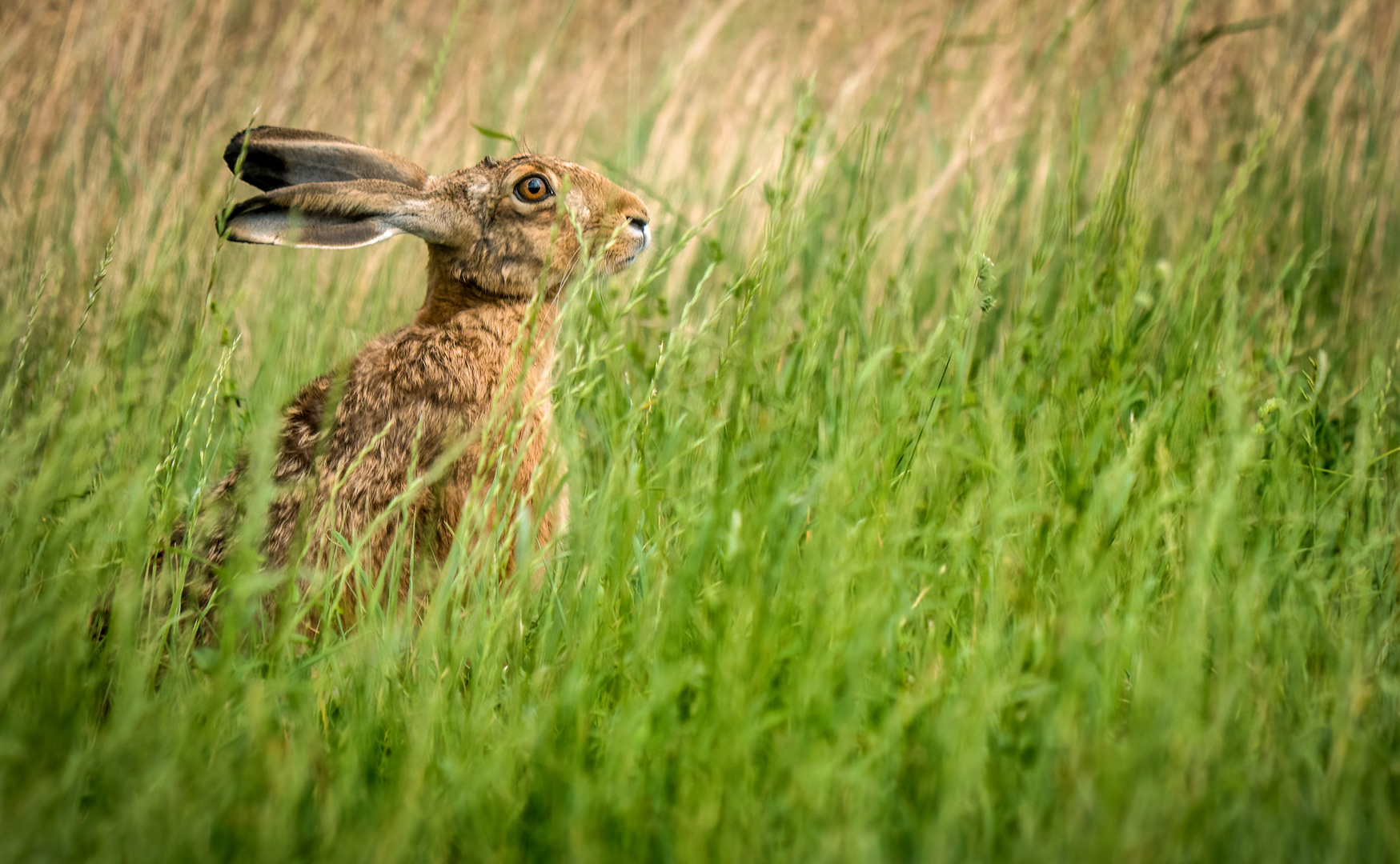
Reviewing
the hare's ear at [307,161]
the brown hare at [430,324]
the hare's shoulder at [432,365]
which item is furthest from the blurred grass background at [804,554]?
the hare's ear at [307,161]

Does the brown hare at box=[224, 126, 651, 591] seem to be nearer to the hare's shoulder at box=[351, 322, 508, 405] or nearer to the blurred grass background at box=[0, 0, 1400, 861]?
the hare's shoulder at box=[351, 322, 508, 405]

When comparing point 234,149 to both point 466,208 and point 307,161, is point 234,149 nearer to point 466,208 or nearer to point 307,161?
point 307,161

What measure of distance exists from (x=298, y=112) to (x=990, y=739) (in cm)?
421

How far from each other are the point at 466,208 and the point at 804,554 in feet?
6.05

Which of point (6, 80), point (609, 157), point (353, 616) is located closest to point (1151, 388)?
point (353, 616)

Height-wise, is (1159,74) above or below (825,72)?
below

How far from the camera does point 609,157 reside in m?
4.95

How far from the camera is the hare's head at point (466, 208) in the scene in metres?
3.15

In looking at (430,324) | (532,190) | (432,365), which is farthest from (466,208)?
(432,365)

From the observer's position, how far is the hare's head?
10.3 feet

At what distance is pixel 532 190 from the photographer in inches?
136

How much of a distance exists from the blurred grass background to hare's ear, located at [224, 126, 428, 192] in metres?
0.47

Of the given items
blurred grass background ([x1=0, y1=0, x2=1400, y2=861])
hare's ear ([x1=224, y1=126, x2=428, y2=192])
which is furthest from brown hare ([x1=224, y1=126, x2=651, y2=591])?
blurred grass background ([x1=0, y1=0, x2=1400, y2=861])

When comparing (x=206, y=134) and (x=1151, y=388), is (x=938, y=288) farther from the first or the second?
(x=206, y=134)
